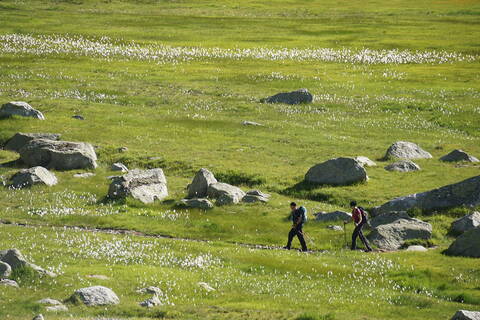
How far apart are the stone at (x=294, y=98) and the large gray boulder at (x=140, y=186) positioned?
31.9 metres

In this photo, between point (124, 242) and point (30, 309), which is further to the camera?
point (124, 242)

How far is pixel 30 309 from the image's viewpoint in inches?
1026

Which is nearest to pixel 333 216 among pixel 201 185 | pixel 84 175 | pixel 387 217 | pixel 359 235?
pixel 387 217

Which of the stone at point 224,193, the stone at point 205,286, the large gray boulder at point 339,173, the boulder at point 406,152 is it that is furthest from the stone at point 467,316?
the boulder at point 406,152

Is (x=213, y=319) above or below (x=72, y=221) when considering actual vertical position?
above

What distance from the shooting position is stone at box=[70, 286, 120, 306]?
26625 mm

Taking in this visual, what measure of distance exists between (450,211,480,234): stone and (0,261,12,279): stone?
23.3 meters

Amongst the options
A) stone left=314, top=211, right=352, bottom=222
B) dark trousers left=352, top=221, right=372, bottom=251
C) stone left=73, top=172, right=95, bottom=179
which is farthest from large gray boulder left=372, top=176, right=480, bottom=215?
stone left=73, top=172, right=95, bottom=179

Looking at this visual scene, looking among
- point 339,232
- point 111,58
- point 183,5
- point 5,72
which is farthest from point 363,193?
point 183,5

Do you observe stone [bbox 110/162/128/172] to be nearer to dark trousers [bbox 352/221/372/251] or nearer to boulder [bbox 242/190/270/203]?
boulder [bbox 242/190/270/203]

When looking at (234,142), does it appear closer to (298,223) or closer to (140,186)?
(140,186)

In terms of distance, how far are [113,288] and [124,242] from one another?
869 centimetres

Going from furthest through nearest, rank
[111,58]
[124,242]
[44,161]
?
[111,58]
[44,161]
[124,242]

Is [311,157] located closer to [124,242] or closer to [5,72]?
[124,242]
